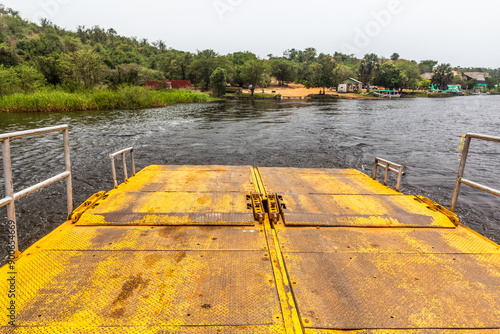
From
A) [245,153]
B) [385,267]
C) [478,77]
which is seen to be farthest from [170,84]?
[478,77]

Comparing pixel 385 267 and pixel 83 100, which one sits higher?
pixel 83 100

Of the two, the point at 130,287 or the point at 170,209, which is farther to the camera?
the point at 170,209

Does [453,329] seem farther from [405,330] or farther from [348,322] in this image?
[348,322]

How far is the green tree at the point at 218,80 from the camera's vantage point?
5522cm

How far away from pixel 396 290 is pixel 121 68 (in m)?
58.6

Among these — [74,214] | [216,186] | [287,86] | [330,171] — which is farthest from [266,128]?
[287,86]

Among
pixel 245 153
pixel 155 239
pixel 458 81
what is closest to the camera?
pixel 155 239

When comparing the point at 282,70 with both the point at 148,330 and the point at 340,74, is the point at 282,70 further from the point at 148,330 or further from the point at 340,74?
the point at 148,330

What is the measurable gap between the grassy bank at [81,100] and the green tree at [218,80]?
63.5ft

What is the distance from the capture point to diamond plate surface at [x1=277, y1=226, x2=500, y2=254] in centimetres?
313

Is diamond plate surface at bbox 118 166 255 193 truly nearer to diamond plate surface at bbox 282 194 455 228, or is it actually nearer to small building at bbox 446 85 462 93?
diamond plate surface at bbox 282 194 455 228

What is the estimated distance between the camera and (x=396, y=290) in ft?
8.11

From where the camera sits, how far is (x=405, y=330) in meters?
2.05

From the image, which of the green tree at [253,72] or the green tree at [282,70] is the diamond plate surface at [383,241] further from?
the green tree at [282,70]
